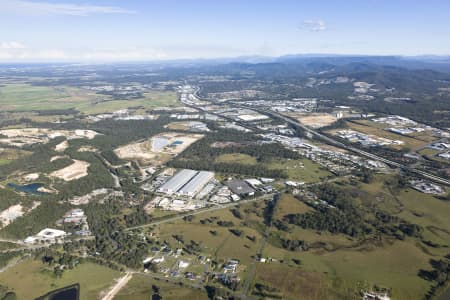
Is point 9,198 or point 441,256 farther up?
point 9,198

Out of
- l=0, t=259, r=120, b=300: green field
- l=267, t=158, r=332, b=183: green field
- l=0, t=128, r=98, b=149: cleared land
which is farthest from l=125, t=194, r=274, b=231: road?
l=0, t=128, r=98, b=149: cleared land

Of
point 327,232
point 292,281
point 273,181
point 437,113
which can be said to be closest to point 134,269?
point 292,281

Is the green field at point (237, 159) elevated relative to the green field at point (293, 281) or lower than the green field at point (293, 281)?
elevated

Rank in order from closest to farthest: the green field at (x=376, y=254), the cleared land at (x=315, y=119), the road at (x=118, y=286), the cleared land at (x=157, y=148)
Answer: the road at (x=118, y=286)
the green field at (x=376, y=254)
the cleared land at (x=157, y=148)
the cleared land at (x=315, y=119)

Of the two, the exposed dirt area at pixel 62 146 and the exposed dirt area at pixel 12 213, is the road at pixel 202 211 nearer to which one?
the exposed dirt area at pixel 12 213

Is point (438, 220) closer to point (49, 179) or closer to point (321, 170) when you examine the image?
point (321, 170)

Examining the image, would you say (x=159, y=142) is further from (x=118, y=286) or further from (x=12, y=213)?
(x=118, y=286)

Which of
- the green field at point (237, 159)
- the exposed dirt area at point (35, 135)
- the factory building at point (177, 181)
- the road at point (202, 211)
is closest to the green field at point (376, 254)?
the road at point (202, 211)

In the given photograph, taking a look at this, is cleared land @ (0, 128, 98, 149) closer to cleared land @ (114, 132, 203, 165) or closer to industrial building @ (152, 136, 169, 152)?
cleared land @ (114, 132, 203, 165)
